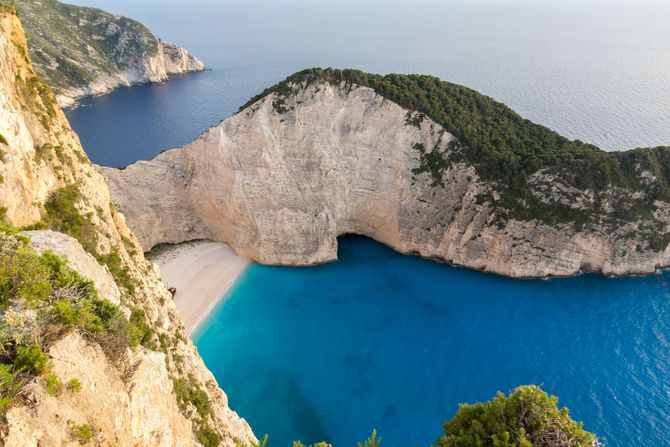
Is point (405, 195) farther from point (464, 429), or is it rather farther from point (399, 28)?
point (399, 28)

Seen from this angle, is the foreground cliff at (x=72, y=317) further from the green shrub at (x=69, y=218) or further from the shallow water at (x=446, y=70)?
the shallow water at (x=446, y=70)

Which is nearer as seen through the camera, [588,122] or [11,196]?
[11,196]

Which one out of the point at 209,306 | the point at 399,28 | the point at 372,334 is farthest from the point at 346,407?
the point at 399,28

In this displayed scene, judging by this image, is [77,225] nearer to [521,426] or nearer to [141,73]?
[521,426]

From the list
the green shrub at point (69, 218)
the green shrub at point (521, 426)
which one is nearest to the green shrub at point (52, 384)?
the green shrub at point (69, 218)

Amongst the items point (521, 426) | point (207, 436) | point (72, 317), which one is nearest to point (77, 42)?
point (207, 436)
